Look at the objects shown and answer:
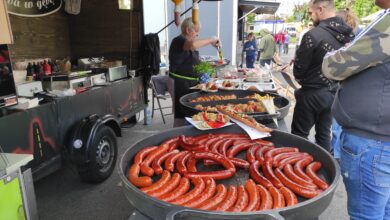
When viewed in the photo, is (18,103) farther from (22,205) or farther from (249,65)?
(249,65)

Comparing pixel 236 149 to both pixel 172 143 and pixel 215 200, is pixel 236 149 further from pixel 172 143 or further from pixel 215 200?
pixel 215 200

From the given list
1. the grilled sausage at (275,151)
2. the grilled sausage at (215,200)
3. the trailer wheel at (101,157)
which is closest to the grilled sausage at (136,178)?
the grilled sausage at (215,200)

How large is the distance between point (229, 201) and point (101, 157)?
9.24 ft

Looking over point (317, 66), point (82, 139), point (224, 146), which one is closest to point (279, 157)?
point (224, 146)

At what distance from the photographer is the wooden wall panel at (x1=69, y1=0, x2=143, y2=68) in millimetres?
5449

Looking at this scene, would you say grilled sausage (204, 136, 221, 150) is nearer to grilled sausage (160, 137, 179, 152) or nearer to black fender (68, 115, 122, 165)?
grilled sausage (160, 137, 179, 152)

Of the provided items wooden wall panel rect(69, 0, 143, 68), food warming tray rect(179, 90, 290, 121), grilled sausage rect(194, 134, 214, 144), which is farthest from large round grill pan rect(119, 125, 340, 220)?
wooden wall panel rect(69, 0, 143, 68)

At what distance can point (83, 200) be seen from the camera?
3521mm

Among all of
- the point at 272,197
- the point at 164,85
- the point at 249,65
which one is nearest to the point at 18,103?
the point at 272,197

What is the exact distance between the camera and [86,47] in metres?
6.26

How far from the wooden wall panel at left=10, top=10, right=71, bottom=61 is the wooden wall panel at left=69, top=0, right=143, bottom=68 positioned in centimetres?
39

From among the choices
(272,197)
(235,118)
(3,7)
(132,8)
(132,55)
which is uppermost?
(132,8)

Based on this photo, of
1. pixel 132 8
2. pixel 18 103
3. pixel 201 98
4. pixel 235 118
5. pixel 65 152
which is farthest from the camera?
pixel 132 8

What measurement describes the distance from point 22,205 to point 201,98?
2.39 metres
